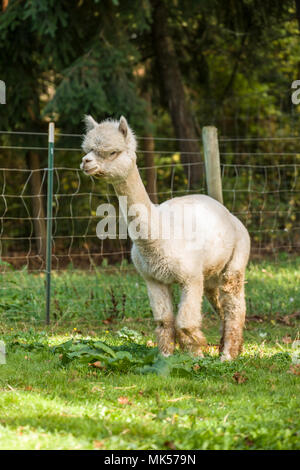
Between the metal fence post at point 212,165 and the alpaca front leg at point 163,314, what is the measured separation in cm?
180

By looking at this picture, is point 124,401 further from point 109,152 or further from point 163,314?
point 109,152

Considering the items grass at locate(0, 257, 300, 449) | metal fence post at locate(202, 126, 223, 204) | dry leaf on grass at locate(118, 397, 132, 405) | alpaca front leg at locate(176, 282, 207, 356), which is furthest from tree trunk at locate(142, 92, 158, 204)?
dry leaf on grass at locate(118, 397, 132, 405)

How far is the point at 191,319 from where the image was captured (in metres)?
5.37

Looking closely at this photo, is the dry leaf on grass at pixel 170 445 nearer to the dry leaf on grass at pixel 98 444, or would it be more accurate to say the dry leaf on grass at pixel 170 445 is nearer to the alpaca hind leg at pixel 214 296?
the dry leaf on grass at pixel 98 444

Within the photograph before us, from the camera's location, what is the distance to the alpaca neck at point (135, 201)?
5090 millimetres

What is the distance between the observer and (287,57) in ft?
52.0

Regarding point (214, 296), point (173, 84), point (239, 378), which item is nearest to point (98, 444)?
point (239, 378)

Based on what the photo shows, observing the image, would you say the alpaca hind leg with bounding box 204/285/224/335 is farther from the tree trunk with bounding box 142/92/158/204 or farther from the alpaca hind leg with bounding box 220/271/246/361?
the tree trunk with bounding box 142/92/158/204

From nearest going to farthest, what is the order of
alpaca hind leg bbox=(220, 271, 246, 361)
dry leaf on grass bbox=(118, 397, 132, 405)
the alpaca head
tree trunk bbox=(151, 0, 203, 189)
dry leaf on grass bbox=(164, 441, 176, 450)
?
dry leaf on grass bbox=(164, 441, 176, 450) → dry leaf on grass bbox=(118, 397, 132, 405) → the alpaca head → alpaca hind leg bbox=(220, 271, 246, 361) → tree trunk bbox=(151, 0, 203, 189)

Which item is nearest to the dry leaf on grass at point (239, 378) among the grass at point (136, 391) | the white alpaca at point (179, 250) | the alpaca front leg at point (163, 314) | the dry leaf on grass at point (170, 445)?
the grass at point (136, 391)

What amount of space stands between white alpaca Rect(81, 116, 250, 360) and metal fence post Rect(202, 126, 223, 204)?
0.96 meters

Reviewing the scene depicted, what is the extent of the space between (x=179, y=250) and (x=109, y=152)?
39.8 inches

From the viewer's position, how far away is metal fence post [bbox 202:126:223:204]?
6980 mm
